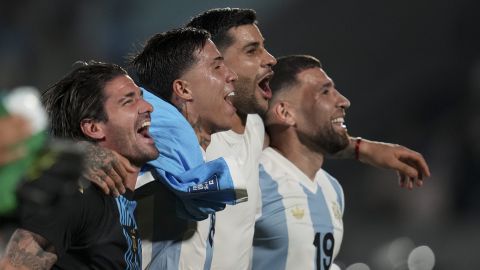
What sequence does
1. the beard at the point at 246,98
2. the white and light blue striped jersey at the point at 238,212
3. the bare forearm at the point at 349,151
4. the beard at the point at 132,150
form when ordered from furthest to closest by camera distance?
1. the bare forearm at the point at 349,151
2. the beard at the point at 246,98
3. the white and light blue striped jersey at the point at 238,212
4. the beard at the point at 132,150

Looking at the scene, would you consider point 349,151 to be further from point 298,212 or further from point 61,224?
point 61,224

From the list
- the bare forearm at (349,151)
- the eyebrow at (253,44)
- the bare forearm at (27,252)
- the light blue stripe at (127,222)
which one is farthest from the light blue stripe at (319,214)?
the bare forearm at (27,252)

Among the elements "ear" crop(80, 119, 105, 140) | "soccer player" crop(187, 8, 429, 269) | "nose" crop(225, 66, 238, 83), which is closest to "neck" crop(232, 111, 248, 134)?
"soccer player" crop(187, 8, 429, 269)

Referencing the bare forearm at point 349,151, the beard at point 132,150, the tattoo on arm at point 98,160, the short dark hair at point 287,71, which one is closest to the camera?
the tattoo on arm at point 98,160

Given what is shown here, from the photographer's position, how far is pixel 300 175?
16.1ft

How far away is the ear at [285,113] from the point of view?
197 inches

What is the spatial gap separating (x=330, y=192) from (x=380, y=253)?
10.6 feet

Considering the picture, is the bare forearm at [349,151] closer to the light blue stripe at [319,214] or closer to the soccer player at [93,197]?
the light blue stripe at [319,214]

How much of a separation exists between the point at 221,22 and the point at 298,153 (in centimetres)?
76

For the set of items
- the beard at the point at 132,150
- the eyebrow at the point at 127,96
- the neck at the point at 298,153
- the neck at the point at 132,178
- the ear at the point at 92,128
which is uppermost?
the eyebrow at the point at 127,96

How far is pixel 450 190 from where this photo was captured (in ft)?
28.4

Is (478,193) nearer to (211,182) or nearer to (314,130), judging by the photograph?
(314,130)

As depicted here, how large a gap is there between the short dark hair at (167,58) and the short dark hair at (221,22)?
355mm

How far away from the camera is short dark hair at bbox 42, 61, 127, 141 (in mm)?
3584
